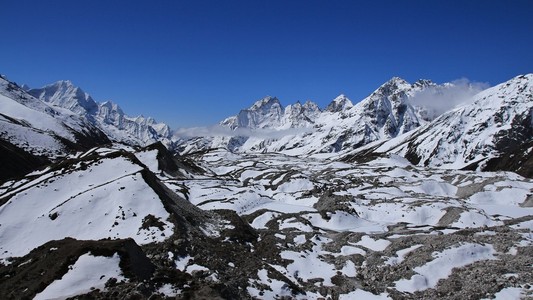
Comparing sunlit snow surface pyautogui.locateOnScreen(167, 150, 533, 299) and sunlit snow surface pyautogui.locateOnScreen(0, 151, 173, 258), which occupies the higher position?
sunlit snow surface pyautogui.locateOnScreen(0, 151, 173, 258)

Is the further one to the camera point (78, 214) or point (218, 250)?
point (78, 214)

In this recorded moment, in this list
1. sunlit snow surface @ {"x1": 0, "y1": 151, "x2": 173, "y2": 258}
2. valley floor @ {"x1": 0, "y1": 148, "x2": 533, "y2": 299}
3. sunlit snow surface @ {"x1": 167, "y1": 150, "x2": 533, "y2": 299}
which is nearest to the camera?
valley floor @ {"x1": 0, "y1": 148, "x2": 533, "y2": 299}

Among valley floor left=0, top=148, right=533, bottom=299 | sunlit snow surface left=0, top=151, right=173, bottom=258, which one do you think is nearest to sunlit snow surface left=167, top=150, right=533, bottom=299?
valley floor left=0, top=148, right=533, bottom=299

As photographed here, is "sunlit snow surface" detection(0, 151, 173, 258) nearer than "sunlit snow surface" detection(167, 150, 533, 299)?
No

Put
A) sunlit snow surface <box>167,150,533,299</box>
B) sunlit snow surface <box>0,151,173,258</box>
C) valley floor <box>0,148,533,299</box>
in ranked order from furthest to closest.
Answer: sunlit snow surface <box>0,151,173,258</box> < sunlit snow surface <box>167,150,533,299</box> < valley floor <box>0,148,533,299</box>

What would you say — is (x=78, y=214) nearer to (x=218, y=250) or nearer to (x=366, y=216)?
(x=218, y=250)

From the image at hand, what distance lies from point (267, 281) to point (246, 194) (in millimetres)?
51989

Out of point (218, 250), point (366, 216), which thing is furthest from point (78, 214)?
point (366, 216)

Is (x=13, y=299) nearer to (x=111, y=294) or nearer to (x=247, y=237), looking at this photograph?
(x=111, y=294)

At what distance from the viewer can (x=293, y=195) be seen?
372ft

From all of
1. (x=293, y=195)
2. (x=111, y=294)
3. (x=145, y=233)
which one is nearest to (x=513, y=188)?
(x=293, y=195)

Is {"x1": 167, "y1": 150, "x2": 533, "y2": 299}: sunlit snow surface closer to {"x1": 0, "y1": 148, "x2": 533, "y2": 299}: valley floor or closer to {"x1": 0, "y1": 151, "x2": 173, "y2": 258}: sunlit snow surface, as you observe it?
{"x1": 0, "y1": 148, "x2": 533, "y2": 299}: valley floor

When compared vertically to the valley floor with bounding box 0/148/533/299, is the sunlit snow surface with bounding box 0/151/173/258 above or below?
above

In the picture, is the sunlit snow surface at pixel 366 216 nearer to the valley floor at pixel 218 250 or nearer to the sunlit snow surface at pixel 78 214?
the valley floor at pixel 218 250
